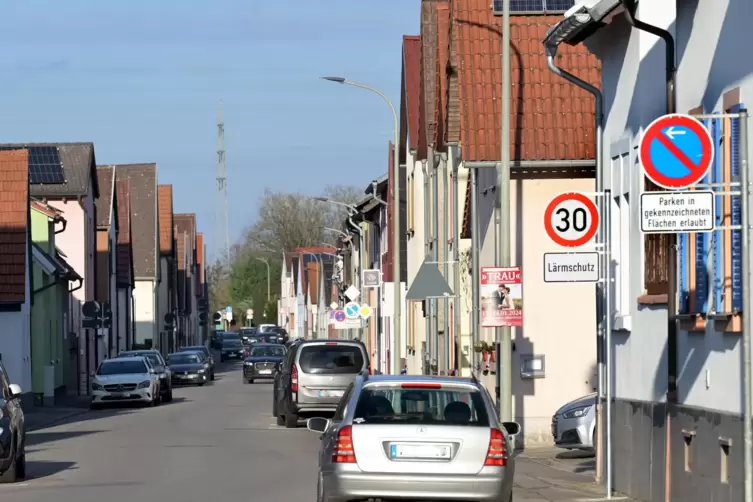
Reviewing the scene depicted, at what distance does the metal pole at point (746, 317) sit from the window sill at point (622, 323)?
5.17 m

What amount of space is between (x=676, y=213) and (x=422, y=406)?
3.44m

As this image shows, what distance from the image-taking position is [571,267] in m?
16.5

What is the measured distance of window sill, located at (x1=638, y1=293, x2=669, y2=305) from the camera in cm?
1549

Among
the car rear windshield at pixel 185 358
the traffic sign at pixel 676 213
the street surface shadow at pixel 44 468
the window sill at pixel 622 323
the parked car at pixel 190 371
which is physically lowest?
the parked car at pixel 190 371

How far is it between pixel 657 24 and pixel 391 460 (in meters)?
5.92

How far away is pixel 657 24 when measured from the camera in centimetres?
1611

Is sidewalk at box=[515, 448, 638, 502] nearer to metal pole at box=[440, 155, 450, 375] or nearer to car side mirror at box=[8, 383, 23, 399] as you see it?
car side mirror at box=[8, 383, 23, 399]

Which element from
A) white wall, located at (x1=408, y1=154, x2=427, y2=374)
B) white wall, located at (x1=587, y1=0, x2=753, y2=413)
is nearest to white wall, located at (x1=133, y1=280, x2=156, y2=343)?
white wall, located at (x1=408, y1=154, x2=427, y2=374)

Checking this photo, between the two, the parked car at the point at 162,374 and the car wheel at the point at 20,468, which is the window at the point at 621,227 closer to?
the car wheel at the point at 20,468

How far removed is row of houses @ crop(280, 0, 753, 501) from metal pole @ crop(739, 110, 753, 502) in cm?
10

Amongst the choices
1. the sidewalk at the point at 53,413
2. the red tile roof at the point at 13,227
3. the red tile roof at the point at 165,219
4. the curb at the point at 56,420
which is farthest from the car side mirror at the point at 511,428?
the red tile roof at the point at 165,219

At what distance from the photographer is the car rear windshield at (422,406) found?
43.0ft

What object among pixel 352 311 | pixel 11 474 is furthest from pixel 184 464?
pixel 352 311

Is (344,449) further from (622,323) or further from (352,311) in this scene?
(352,311)
